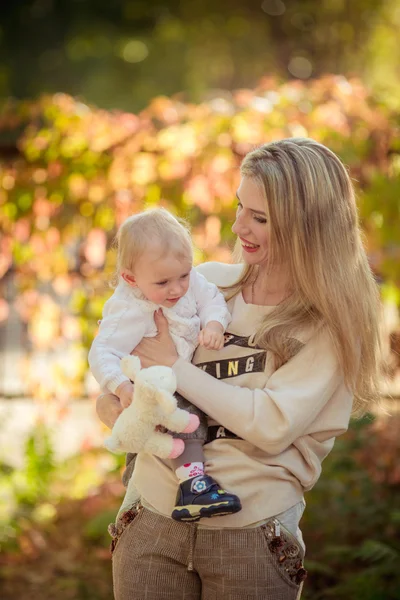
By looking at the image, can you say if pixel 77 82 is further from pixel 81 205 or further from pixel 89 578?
pixel 89 578

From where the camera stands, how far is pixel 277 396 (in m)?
2.18

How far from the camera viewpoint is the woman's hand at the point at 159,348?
229cm

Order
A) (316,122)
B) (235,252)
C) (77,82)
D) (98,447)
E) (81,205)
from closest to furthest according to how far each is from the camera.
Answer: (235,252) < (316,122) < (81,205) < (98,447) < (77,82)

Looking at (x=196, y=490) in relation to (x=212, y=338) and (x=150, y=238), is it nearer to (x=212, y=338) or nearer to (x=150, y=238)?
(x=212, y=338)

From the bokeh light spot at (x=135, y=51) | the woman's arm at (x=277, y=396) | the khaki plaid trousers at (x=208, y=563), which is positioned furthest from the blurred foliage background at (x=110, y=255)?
the bokeh light spot at (x=135, y=51)

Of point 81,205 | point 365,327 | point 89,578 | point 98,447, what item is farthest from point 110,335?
point 98,447

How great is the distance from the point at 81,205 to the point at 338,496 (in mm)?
2340

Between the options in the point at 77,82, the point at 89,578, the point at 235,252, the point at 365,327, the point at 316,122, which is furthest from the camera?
the point at 77,82

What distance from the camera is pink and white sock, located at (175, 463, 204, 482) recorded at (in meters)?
2.16

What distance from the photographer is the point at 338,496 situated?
465cm

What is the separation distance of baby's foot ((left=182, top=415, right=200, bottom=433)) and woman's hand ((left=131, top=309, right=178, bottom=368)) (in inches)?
7.2

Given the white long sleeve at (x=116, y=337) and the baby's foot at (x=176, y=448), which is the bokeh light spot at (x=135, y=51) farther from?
the baby's foot at (x=176, y=448)

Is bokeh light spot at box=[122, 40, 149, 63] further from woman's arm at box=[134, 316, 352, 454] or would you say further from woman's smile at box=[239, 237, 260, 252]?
woman's arm at box=[134, 316, 352, 454]

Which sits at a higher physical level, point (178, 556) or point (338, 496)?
point (178, 556)
